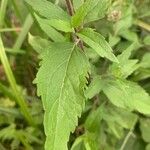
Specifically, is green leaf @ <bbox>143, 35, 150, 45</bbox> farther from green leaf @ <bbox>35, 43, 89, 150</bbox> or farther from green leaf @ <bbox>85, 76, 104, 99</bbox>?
green leaf @ <bbox>35, 43, 89, 150</bbox>

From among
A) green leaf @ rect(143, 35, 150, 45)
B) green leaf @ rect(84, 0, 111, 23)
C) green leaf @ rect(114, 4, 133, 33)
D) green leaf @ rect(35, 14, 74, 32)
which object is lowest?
green leaf @ rect(143, 35, 150, 45)

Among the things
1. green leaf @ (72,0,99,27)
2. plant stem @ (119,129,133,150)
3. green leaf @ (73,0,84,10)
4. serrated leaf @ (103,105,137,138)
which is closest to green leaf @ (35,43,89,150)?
green leaf @ (72,0,99,27)

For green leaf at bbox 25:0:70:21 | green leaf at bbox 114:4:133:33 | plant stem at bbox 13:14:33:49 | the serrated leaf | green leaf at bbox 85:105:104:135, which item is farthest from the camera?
plant stem at bbox 13:14:33:49

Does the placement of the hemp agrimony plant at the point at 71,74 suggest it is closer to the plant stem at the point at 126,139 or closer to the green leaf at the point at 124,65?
the green leaf at the point at 124,65

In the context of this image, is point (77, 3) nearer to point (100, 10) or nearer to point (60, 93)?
point (100, 10)

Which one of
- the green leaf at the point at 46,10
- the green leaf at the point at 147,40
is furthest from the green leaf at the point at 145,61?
the green leaf at the point at 46,10
